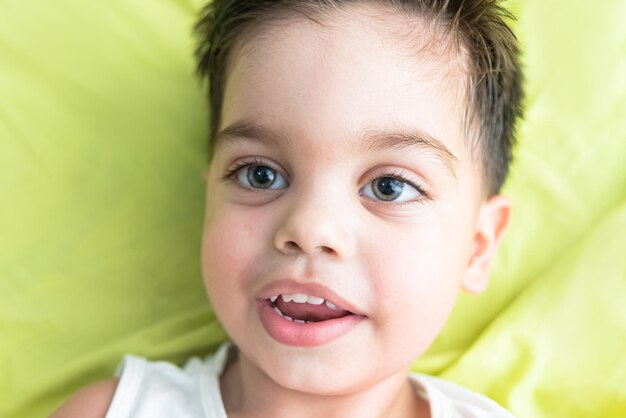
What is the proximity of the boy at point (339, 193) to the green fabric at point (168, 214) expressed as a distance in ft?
0.74

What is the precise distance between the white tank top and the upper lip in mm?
277

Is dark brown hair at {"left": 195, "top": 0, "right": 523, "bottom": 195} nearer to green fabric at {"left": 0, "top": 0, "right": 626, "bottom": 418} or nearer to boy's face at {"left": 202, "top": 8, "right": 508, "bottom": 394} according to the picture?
boy's face at {"left": 202, "top": 8, "right": 508, "bottom": 394}

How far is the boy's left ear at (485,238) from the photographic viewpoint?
57.4 inches

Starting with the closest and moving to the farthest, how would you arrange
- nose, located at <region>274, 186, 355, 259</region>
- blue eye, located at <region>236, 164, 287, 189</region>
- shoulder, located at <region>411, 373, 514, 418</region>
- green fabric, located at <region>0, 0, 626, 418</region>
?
nose, located at <region>274, 186, 355, 259</region> < blue eye, located at <region>236, 164, 287, 189</region> < shoulder, located at <region>411, 373, 514, 418</region> < green fabric, located at <region>0, 0, 626, 418</region>

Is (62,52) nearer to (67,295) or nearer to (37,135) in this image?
(37,135)

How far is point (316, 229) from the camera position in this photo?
1179 mm

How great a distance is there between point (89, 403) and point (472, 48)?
812 millimetres

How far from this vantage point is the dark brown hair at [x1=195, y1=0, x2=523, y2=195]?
132 centimetres

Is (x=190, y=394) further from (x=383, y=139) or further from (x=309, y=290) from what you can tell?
(x=383, y=139)

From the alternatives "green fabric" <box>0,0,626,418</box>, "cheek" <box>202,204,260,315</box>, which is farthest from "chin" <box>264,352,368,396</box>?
"green fabric" <box>0,0,626,418</box>

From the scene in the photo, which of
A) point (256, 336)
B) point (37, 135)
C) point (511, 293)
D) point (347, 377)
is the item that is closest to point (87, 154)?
point (37, 135)

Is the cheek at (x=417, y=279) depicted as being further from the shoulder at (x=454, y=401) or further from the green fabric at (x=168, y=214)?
the green fabric at (x=168, y=214)

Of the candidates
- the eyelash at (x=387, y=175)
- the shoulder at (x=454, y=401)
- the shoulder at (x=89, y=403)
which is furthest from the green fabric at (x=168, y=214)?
the eyelash at (x=387, y=175)

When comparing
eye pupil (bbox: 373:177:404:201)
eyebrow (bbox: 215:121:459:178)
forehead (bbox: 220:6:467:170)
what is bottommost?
eye pupil (bbox: 373:177:404:201)
